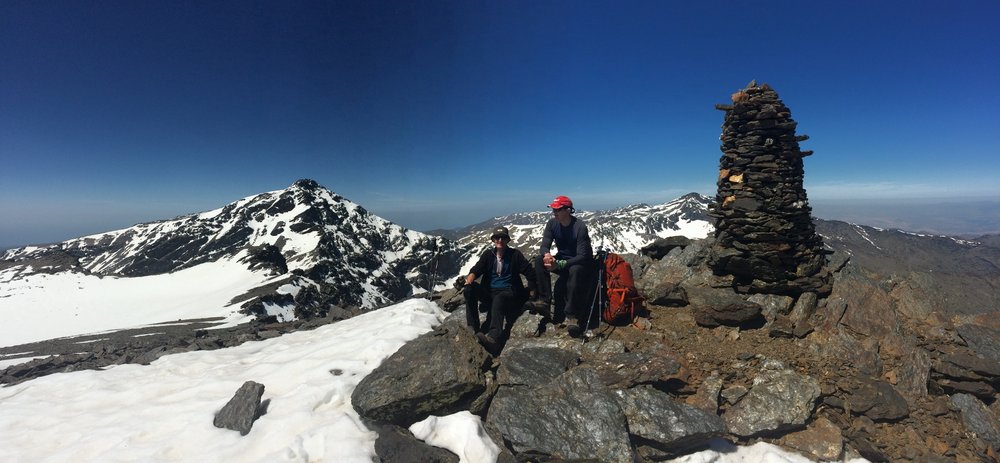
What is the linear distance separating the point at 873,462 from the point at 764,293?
4545 millimetres

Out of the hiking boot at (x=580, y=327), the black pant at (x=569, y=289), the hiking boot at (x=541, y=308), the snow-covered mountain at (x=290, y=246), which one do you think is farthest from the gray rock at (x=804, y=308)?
the snow-covered mountain at (x=290, y=246)

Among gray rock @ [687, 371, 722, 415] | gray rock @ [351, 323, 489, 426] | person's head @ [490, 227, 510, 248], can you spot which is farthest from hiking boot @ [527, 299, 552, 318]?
gray rock @ [687, 371, 722, 415]

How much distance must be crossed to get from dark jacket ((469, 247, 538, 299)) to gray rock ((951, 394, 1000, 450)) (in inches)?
371

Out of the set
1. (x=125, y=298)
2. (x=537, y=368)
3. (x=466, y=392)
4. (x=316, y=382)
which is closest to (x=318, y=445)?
(x=316, y=382)

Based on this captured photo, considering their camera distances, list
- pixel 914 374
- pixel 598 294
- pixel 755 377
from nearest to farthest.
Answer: pixel 914 374, pixel 755 377, pixel 598 294

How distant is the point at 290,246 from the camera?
393 feet

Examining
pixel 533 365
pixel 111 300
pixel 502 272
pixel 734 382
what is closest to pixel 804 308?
pixel 734 382

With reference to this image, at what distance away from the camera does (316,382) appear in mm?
9188

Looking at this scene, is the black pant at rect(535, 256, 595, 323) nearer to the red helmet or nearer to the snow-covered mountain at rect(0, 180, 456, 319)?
the red helmet

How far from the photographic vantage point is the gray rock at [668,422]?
24.8 ft

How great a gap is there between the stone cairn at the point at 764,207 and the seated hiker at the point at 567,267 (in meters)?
4.80

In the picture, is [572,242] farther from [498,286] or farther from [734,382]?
[734,382]

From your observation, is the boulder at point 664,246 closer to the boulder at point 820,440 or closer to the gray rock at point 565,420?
the boulder at point 820,440

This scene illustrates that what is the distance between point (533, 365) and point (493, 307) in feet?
6.54
